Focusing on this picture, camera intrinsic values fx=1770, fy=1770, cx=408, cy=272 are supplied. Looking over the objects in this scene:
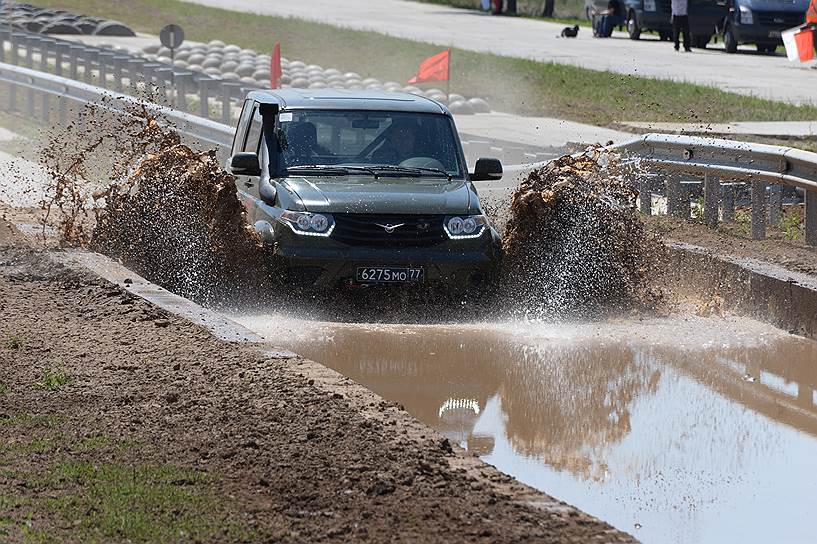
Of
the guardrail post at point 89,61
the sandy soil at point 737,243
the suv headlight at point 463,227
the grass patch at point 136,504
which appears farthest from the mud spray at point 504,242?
the guardrail post at point 89,61

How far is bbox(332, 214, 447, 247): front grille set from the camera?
41.0 feet

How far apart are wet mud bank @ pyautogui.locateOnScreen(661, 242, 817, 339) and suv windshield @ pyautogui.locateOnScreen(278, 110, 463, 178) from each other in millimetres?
1983

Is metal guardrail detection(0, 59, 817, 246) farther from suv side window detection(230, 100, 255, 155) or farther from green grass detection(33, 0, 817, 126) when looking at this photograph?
green grass detection(33, 0, 817, 126)

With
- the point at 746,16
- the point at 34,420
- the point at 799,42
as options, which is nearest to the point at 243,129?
the point at 34,420

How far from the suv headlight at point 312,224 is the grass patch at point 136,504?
510cm

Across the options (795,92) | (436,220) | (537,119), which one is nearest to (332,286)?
(436,220)

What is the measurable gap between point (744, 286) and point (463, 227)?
2.15 m

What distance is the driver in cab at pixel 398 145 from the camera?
13.4 metres

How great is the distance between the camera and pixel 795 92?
32.9 metres

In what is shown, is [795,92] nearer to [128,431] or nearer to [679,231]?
[679,231]

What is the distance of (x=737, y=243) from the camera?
14.4 meters

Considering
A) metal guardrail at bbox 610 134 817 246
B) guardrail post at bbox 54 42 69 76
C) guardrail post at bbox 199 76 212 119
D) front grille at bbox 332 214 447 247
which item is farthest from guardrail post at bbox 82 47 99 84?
front grille at bbox 332 214 447 247

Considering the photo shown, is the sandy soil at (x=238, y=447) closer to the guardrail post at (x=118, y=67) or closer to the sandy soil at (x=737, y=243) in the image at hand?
A: the sandy soil at (x=737, y=243)

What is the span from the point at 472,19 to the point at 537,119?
104 feet
